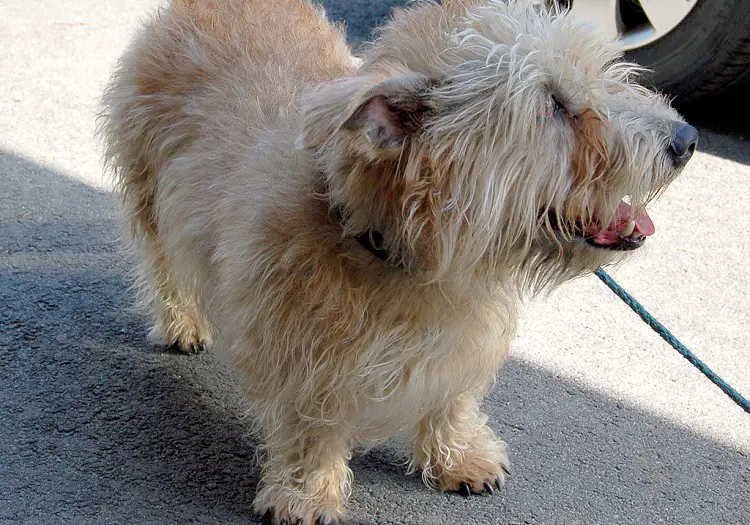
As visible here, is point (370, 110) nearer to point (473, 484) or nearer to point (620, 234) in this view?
point (620, 234)

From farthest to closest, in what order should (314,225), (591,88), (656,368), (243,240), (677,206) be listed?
(677,206) → (656,368) → (243,240) → (314,225) → (591,88)

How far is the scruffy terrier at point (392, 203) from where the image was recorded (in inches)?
86.9

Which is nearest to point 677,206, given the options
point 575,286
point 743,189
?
point 743,189

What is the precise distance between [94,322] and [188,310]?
1.60ft

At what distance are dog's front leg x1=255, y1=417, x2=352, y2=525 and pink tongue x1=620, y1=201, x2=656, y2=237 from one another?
1.13 m

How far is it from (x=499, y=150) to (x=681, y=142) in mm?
485

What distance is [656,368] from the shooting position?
3.71m

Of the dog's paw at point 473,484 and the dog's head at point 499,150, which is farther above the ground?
the dog's head at point 499,150

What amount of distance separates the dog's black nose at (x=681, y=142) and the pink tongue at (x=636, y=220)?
0.19 metres

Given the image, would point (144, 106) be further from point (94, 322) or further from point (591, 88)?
A: point (591, 88)

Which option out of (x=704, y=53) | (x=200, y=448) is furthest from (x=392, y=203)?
(x=704, y=53)

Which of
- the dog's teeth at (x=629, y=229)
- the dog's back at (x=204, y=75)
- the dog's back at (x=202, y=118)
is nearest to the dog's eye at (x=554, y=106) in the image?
the dog's teeth at (x=629, y=229)

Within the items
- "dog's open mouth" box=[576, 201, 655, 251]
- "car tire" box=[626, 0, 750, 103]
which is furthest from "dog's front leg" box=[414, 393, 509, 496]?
"car tire" box=[626, 0, 750, 103]

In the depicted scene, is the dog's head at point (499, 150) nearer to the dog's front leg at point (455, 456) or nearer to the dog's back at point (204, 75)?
the dog's back at point (204, 75)
